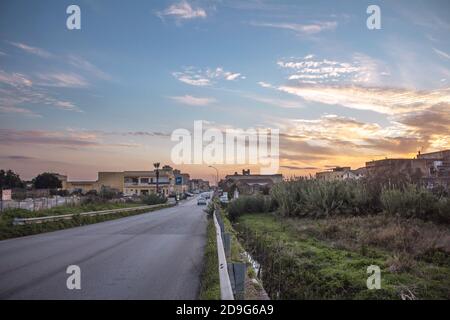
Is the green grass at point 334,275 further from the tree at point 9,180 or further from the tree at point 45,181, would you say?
the tree at point 45,181

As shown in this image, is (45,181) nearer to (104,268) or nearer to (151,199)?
(151,199)

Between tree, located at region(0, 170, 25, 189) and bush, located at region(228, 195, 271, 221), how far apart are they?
7012 centimetres

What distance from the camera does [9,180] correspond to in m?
97.8

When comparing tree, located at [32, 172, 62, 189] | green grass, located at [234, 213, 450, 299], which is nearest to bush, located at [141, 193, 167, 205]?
tree, located at [32, 172, 62, 189]

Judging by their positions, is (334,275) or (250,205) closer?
(334,275)

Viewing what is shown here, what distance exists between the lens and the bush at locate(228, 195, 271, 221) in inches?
1432

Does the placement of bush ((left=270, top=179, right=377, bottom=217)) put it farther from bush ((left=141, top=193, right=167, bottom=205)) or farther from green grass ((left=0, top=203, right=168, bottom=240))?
bush ((left=141, top=193, right=167, bottom=205))

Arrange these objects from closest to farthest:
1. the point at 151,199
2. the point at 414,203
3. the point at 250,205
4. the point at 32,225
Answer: the point at 414,203, the point at 32,225, the point at 250,205, the point at 151,199

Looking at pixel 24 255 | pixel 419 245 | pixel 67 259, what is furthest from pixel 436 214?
pixel 24 255

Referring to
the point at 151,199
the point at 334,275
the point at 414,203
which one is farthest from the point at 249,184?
the point at 334,275

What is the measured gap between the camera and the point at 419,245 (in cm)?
1327

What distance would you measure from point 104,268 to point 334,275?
5.50 m

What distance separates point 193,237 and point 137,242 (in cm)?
329

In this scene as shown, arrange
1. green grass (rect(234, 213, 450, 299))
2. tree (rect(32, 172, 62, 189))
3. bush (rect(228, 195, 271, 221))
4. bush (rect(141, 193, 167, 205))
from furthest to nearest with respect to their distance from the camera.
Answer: tree (rect(32, 172, 62, 189)) → bush (rect(141, 193, 167, 205)) → bush (rect(228, 195, 271, 221)) → green grass (rect(234, 213, 450, 299))
